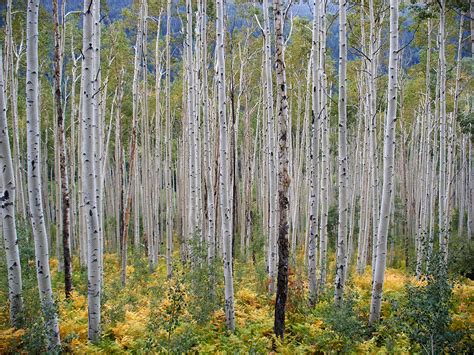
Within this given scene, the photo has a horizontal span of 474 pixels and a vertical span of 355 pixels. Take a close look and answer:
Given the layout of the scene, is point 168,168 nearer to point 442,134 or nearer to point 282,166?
point 282,166

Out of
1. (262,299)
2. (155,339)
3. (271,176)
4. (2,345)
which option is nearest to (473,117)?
(271,176)

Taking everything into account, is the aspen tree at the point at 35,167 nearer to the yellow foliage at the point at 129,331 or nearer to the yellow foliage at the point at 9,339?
the yellow foliage at the point at 9,339

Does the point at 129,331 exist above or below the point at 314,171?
below

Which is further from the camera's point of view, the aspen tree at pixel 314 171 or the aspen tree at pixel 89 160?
the aspen tree at pixel 314 171

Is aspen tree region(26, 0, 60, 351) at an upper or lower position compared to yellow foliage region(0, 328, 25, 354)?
upper

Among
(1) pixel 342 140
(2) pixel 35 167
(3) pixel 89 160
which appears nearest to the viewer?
(2) pixel 35 167

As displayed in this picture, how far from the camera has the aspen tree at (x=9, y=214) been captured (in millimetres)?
4934

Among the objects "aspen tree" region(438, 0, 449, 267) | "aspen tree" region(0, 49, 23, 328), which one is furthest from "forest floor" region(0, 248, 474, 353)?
"aspen tree" region(438, 0, 449, 267)

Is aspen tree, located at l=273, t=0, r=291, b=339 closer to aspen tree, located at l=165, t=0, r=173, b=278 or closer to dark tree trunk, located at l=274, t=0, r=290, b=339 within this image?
dark tree trunk, located at l=274, t=0, r=290, b=339

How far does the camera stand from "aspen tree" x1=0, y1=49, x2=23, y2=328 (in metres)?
4.93

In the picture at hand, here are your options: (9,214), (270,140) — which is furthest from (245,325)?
(9,214)

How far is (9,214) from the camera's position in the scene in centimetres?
500

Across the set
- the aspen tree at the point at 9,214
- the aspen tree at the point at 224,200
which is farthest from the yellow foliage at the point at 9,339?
the aspen tree at the point at 224,200

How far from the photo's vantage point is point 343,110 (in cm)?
659
